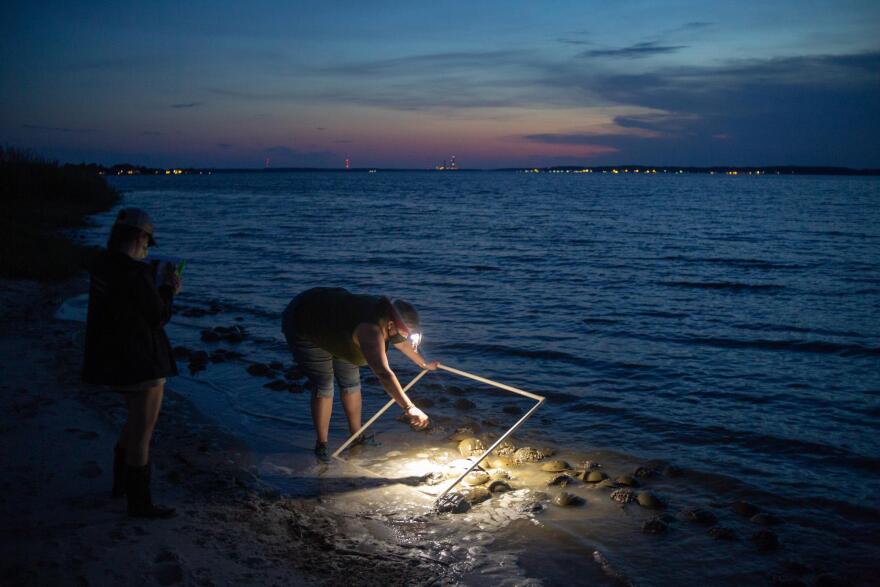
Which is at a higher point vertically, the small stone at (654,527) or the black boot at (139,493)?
the black boot at (139,493)

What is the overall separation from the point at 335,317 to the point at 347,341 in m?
0.26

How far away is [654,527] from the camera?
605cm

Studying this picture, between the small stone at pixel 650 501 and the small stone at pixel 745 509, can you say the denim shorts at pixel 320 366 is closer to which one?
the small stone at pixel 650 501

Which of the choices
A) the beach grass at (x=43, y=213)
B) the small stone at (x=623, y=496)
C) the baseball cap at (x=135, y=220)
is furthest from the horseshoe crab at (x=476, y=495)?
the beach grass at (x=43, y=213)

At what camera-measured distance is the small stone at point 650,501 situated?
6.55 metres

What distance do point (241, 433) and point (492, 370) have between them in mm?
5133

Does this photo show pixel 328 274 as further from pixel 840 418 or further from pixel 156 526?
pixel 156 526

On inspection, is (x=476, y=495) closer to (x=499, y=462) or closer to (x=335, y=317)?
(x=499, y=462)

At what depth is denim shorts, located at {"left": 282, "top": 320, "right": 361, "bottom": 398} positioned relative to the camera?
6.66 m

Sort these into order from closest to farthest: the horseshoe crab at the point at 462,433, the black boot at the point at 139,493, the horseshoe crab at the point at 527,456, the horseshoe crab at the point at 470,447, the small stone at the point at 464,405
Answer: the black boot at the point at 139,493
the horseshoe crab at the point at 527,456
the horseshoe crab at the point at 470,447
the horseshoe crab at the point at 462,433
the small stone at the point at 464,405

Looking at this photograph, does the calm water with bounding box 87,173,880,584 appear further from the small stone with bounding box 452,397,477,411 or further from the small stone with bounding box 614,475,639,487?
the small stone with bounding box 614,475,639,487

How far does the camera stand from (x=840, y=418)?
31.5ft

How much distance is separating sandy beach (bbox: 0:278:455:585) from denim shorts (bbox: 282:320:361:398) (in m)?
1.21

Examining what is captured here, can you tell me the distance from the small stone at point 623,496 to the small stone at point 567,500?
0.37 metres
